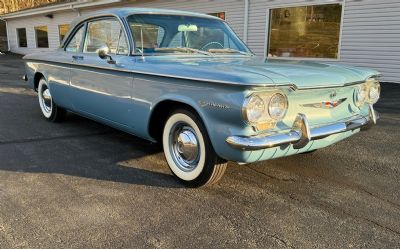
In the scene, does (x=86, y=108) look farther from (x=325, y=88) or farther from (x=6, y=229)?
(x=325, y=88)

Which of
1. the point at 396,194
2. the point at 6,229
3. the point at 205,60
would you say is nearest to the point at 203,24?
the point at 205,60

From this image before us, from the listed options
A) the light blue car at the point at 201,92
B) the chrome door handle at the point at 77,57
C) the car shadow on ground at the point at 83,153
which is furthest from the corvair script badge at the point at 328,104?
the chrome door handle at the point at 77,57

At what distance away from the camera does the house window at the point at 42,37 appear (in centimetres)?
2366

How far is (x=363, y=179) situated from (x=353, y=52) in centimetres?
704

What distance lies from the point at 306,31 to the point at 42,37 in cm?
1858

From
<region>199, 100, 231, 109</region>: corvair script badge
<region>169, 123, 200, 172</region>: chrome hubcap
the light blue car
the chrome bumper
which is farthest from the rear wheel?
the chrome bumper

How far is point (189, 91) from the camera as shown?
3203 millimetres

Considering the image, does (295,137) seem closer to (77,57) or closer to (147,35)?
(147,35)

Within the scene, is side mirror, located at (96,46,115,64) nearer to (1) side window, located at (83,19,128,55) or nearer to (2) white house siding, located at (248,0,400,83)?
(1) side window, located at (83,19,128,55)

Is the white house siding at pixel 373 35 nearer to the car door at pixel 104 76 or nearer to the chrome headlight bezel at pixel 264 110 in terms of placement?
the car door at pixel 104 76

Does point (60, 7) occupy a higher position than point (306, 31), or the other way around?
point (60, 7)

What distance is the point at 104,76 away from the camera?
430cm

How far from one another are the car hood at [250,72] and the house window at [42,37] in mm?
22132

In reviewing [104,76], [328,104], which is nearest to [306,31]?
[104,76]
